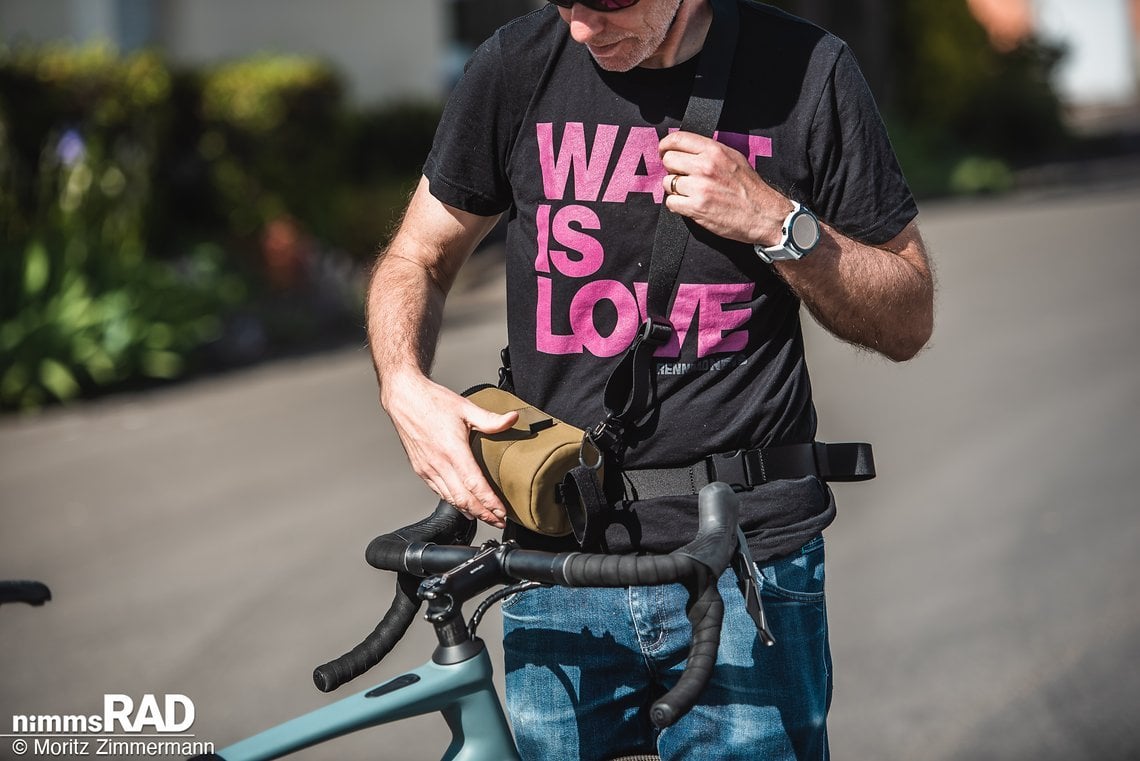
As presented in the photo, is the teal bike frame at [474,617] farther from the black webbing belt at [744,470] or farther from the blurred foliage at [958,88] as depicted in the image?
the blurred foliage at [958,88]

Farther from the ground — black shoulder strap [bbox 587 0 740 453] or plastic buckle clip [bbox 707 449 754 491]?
black shoulder strap [bbox 587 0 740 453]

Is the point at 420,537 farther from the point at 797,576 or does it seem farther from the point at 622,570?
the point at 797,576

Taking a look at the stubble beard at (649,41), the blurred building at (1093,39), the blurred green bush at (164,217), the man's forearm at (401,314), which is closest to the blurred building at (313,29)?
the blurred green bush at (164,217)

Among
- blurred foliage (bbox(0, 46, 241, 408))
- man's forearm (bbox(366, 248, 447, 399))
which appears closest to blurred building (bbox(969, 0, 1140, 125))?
blurred foliage (bbox(0, 46, 241, 408))

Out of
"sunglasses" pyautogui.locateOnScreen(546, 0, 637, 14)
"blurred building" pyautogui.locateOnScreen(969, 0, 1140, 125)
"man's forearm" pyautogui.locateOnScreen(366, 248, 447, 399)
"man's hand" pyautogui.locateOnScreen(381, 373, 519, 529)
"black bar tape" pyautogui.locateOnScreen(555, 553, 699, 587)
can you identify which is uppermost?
"sunglasses" pyautogui.locateOnScreen(546, 0, 637, 14)

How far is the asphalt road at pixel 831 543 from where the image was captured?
4.59 meters

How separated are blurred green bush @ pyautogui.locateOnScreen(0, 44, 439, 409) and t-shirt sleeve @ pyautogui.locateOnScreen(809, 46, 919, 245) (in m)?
7.18

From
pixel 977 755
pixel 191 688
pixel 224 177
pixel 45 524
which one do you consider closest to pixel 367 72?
pixel 224 177

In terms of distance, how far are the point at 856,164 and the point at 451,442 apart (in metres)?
0.79

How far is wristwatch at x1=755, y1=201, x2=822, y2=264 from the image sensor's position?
2000 mm

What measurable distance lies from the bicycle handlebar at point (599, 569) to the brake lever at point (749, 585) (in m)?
0.06

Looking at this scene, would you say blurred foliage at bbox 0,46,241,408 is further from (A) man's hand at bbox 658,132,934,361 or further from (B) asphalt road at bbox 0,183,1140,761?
(A) man's hand at bbox 658,132,934,361

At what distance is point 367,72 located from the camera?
52.9 feet

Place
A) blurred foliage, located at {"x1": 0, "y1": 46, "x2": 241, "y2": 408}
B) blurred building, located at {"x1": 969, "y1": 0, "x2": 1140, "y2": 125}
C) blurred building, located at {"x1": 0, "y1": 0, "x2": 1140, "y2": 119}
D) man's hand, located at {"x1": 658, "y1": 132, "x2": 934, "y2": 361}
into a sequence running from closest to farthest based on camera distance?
man's hand, located at {"x1": 658, "y1": 132, "x2": 934, "y2": 361} < blurred foliage, located at {"x1": 0, "y1": 46, "x2": 241, "y2": 408} < blurred building, located at {"x1": 0, "y1": 0, "x2": 1140, "y2": 119} < blurred building, located at {"x1": 969, "y1": 0, "x2": 1140, "y2": 125}
